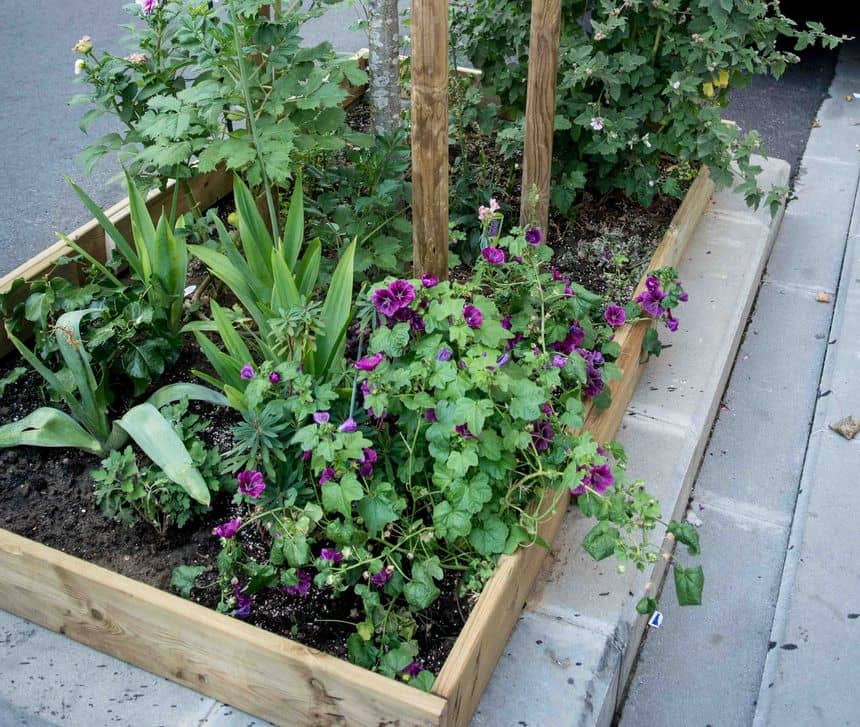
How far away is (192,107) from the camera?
A: 232 cm

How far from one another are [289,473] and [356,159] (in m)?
1.06

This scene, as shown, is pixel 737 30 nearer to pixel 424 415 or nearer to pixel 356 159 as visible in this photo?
pixel 356 159

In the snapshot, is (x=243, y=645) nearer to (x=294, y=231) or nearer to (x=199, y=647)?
(x=199, y=647)

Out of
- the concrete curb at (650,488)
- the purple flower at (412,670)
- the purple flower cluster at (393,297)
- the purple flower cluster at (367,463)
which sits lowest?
the concrete curb at (650,488)

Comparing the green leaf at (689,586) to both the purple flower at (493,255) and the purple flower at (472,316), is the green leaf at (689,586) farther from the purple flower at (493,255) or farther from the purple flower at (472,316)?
the purple flower at (493,255)

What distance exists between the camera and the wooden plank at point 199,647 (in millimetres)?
1706

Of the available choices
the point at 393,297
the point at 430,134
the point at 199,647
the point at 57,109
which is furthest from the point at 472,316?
the point at 57,109

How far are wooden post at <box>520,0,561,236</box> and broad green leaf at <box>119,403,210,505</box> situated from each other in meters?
1.04

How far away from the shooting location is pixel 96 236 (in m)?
2.79

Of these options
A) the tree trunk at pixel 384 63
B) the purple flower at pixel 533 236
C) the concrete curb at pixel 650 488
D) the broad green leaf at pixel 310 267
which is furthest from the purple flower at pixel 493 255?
the tree trunk at pixel 384 63

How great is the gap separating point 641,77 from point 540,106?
2.17 ft

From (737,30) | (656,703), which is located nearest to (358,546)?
(656,703)

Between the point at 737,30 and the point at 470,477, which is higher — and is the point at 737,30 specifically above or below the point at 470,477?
above

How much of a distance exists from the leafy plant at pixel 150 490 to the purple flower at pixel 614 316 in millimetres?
1039
